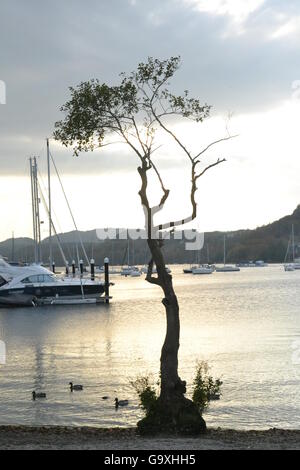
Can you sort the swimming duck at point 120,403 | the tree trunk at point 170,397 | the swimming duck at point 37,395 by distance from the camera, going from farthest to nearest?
the swimming duck at point 37,395 → the swimming duck at point 120,403 → the tree trunk at point 170,397

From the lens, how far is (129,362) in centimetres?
3194

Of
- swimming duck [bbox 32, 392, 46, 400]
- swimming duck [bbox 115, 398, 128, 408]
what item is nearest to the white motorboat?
swimming duck [bbox 32, 392, 46, 400]

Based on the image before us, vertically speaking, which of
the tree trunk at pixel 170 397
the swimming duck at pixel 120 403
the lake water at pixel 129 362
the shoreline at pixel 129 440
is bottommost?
the lake water at pixel 129 362

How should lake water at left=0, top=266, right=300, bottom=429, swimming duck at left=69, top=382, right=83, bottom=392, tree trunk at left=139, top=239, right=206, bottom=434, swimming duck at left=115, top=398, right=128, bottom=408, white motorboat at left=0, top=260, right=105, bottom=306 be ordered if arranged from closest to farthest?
tree trunk at left=139, top=239, right=206, bottom=434
lake water at left=0, top=266, right=300, bottom=429
swimming duck at left=115, top=398, right=128, bottom=408
swimming duck at left=69, top=382, right=83, bottom=392
white motorboat at left=0, top=260, right=105, bottom=306

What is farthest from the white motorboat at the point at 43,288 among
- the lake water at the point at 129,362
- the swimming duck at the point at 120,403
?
the swimming duck at the point at 120,403

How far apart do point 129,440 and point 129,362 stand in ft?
58.4

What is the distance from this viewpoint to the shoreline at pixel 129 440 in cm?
1302

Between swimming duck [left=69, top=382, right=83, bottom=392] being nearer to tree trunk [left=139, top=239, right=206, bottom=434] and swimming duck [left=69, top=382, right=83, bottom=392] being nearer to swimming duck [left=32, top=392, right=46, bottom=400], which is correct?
swimming duck [left=32, top=392, right=46, bottom=400]

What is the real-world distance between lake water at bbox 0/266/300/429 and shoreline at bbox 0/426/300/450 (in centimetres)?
364

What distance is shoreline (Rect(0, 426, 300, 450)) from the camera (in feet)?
42.7

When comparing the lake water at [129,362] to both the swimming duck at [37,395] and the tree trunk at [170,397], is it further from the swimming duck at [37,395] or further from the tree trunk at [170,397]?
the tree trunk at [170,397]

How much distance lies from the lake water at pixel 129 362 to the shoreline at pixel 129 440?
11.9 ft

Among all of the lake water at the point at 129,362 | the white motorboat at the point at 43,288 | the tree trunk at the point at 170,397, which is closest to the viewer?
the tree trunk at the point at 170,397
